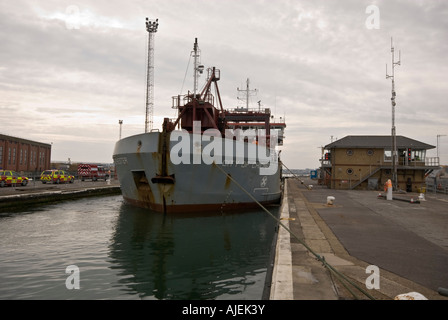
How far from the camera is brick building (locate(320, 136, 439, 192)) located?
28609 mm

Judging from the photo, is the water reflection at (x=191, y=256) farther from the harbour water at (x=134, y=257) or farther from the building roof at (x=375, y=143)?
the building roof at (x=375, y=143)

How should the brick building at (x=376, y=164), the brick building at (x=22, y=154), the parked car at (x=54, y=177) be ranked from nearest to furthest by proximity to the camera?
the brick building at (x=376, y=164) < the parked car at (x=54, y=177) < the brick building at (x=22, y=154)

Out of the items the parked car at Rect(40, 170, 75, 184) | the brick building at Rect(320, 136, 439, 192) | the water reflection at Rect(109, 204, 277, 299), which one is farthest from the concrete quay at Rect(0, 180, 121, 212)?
the brick building at Rect(320, 136, 439, 192)

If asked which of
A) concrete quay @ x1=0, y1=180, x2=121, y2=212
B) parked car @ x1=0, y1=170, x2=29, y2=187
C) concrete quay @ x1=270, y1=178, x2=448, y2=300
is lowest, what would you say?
concrete quay @ x1=0, y1=180, x2=121, y2=212

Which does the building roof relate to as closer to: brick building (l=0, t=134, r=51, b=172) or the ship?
the ship

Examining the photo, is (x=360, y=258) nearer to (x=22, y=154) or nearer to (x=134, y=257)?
(x=134, y=257)

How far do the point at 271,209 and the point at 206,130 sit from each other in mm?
6852

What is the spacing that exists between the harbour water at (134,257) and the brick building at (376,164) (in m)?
19.7

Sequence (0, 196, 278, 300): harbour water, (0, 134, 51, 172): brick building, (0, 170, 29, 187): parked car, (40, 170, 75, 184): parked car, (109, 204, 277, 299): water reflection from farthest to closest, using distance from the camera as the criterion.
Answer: (0, 134, 51, 172): brick building
(40, 170, 75, 184): parked car
(0, 170, 29, 187): parked car
(109, 204, 277, 299): water reflection
(0, 196, 278, 300): harbour water

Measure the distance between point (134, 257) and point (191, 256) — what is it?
5.35 ft

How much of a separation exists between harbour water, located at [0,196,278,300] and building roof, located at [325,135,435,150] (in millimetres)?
20108

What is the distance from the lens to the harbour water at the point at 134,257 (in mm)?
5910

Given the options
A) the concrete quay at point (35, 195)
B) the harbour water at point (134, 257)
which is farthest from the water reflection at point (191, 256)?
the concrete quay at point (35, 195)

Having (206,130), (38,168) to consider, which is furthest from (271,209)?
(38,168)
